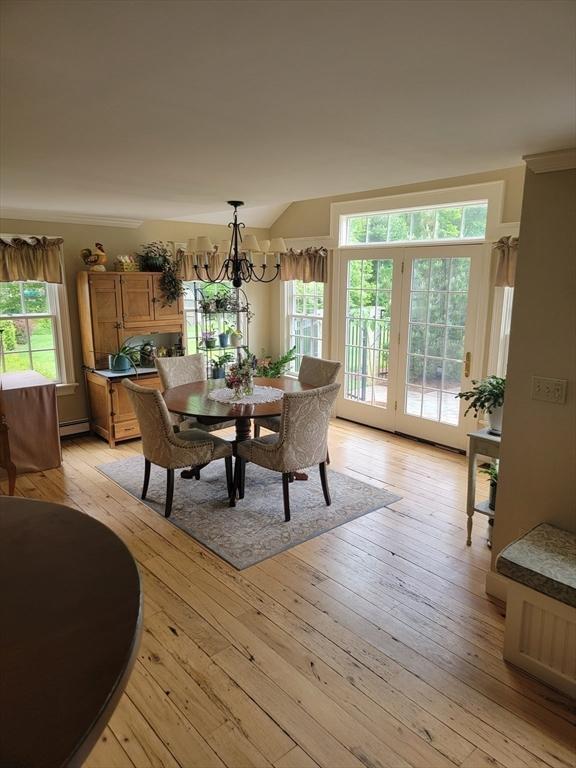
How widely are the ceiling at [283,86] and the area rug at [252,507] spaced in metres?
2.33

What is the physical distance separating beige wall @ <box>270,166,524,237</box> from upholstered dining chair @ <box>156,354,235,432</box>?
2260mm

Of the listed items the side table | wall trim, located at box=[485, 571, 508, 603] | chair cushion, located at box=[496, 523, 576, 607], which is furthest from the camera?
the side table

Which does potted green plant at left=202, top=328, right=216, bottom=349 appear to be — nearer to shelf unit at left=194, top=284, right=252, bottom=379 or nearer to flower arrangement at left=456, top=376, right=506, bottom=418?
shelf unit at left=194, top=284, right=252, bottom=379

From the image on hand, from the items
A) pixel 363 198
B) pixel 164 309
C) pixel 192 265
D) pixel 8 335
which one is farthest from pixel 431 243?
pixel 8 335

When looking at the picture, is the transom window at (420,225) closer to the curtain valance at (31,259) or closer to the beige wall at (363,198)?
the beige wall at (363,198)

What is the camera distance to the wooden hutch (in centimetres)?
514

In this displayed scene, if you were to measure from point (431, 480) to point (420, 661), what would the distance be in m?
2.15

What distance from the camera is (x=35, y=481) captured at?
4.42 meters

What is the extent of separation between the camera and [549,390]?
97.2 inches

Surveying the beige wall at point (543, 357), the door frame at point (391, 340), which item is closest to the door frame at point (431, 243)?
the door frame at point (391, 340)

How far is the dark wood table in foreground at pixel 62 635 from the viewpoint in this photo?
458 millimetres

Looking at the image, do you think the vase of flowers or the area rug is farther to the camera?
the vase of flowers

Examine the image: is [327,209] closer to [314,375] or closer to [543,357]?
[314,375]

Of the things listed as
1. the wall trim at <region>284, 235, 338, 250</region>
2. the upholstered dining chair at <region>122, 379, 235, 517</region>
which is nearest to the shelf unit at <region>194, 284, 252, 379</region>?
the wall trim at <region>284, 235, 338, 250</region>
